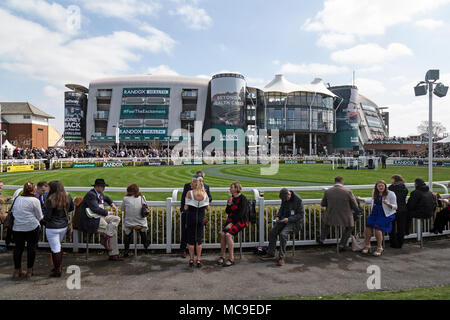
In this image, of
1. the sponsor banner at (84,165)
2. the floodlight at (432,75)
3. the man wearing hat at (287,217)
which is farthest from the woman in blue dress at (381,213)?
the sponsor banner at (84,165)

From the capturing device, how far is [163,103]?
73562 mm

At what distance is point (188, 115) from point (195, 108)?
159 inches

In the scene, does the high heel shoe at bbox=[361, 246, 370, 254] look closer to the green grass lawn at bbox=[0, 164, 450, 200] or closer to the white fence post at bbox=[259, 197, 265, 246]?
the white fence post at bbox=[259, 197, 265, 246]

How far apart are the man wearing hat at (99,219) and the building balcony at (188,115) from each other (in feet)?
224

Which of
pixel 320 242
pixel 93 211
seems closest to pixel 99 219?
pixel 93 211

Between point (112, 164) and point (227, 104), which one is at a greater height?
point (227, 104)

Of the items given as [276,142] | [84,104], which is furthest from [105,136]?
[276,142]

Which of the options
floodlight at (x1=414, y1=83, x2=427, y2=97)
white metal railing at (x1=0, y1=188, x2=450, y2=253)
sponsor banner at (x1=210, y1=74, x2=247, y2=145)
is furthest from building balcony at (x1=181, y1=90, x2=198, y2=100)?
white metal railing at (x1=0, y1=188, x2=450, y2=253)

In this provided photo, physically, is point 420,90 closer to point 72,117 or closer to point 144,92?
point 144,92

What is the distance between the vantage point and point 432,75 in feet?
29.1

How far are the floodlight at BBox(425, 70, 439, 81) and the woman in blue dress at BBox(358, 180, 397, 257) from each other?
4580 millimetres

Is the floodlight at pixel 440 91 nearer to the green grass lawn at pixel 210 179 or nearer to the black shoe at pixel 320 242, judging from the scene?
the green grass lawn at pixel 210 179

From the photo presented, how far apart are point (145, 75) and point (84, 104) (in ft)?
58.2
